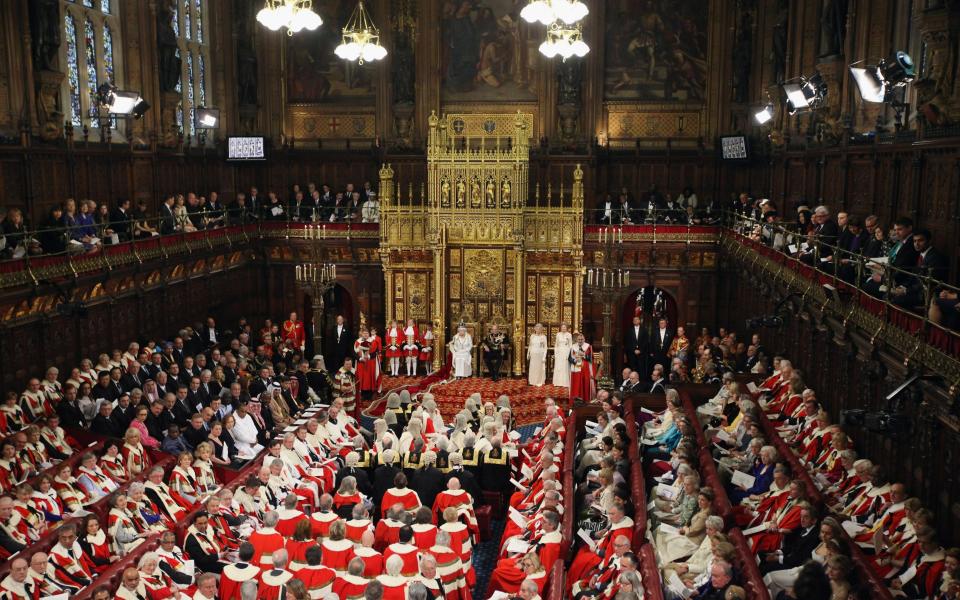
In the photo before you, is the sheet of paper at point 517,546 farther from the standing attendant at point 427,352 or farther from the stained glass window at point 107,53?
the stained glass window at point 107,53

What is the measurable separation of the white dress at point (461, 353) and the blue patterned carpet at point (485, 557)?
29.4 feet

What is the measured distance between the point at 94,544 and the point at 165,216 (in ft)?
40.6

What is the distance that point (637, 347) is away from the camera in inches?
1011

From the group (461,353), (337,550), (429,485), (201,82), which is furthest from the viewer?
(201,82)

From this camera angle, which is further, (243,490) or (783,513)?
(243,490)

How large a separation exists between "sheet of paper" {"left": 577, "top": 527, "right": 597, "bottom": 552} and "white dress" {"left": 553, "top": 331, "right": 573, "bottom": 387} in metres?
11.9

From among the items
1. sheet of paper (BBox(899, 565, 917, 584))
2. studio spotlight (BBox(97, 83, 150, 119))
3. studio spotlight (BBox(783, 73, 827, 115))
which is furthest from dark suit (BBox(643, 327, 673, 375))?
sheet of paper (BBox(899, 565, 917, 584))

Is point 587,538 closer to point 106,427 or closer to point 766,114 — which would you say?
point 106,427

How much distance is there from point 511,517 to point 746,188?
18890 mm

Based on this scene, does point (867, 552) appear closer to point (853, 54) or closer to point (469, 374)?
point (853, 54)

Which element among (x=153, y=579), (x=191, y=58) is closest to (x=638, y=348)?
(x=191, y=58)

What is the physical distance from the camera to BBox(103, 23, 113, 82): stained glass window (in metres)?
23.5

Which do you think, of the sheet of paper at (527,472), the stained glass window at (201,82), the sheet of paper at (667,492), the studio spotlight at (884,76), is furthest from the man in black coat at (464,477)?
the stained glass window at (201,82)

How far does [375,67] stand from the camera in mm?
31094
